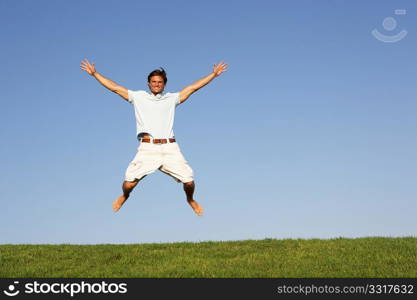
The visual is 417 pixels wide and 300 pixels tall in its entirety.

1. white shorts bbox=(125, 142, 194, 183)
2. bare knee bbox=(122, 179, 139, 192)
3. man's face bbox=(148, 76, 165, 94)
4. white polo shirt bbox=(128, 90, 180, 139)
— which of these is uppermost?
man's face bbox=(148, 76, 165, 94)

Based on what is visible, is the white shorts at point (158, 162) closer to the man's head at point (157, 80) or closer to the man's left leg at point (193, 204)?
the man's left leg at point (193, 204)

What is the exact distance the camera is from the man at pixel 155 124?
12648mm

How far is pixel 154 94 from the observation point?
12.8 meters

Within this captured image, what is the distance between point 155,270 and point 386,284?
5152 millimetres

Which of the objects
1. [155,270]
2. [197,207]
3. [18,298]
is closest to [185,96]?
[197,207]

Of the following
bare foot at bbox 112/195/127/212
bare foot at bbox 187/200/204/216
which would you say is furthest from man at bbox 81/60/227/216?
bare foot at bbox 187/200/204/216

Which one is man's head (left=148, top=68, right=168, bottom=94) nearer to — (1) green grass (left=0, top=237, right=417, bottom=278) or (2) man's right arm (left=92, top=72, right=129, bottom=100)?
(2) man's right arm (left=92, top=72, right=129, bottom=100)

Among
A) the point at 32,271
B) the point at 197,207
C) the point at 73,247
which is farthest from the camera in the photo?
the point at 73,247

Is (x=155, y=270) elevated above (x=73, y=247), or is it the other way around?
(x=73, y=247)

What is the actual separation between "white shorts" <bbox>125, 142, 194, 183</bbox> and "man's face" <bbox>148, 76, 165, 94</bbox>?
44.5 inches

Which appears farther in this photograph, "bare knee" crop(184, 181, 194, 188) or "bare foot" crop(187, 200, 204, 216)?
"bare foot" crop(187, 200, 204, 216)

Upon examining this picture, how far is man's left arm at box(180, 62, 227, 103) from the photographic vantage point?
12906 mm

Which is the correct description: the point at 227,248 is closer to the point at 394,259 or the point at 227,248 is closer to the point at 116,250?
the point at 116,250

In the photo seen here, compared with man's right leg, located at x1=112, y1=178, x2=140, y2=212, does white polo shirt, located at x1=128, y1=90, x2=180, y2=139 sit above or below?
above
